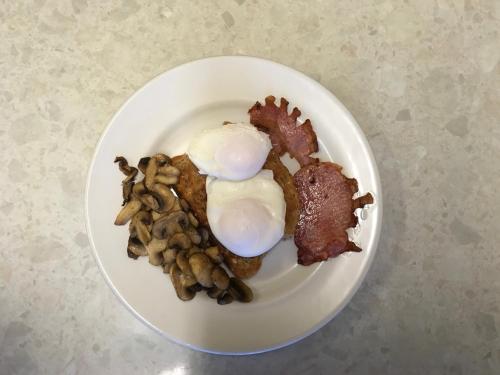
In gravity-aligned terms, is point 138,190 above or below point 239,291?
above

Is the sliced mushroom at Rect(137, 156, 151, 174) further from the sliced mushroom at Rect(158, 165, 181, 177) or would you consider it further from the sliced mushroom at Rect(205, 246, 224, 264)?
the sliced mushroom at Rect(205, 246, 224, 264)

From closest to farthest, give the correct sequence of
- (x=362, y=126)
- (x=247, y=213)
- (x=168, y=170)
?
1. (x=247, y=213)
2. (x=168, y=170)
3. (x=362, y=126)

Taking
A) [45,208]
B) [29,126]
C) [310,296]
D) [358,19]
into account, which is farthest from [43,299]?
[358,19]

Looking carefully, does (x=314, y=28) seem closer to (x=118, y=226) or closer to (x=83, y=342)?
(x=118, y=226)

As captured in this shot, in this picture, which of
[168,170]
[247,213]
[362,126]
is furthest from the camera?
[362,126]

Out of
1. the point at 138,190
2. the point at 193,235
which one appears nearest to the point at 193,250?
the point at 193,235

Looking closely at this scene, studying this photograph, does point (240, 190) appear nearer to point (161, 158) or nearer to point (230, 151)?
point (230, 151)

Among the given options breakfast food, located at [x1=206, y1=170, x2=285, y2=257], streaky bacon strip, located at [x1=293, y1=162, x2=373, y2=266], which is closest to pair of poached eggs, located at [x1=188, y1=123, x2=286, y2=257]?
breakfast food, located at [x1=206, y1=170, x2=285, y2=257]
